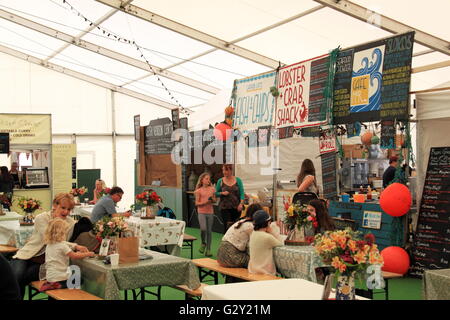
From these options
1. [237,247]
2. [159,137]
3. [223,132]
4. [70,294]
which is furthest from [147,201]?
[159,137]

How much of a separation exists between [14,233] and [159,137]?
6.87m

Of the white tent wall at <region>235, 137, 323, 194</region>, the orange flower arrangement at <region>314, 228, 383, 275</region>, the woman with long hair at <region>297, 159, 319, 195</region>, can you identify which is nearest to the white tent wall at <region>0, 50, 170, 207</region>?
the white tent wall at <region>235, 137, 323, 194</region>

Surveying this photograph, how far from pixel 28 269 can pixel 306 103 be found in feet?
13.0

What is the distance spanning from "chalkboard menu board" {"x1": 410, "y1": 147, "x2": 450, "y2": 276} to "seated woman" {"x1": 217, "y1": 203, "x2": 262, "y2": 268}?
2278mm

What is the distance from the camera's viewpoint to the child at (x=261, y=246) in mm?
5359

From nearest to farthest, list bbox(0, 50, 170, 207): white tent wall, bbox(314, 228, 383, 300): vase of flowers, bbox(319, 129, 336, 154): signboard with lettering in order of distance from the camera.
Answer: bbox(314, 228, 383, 300): vase of flowers
bbox(319, 129, 336, 154): signboard with lettering
bbox(0, 50, 170, 207): white tent wall

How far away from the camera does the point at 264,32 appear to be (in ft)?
33.2

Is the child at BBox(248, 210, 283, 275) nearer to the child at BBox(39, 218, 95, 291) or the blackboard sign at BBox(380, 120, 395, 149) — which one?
the child at BBox(39, 218, 95, 291)

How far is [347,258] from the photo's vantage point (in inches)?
132

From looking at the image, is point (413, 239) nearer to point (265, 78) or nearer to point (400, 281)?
point (400, 281)

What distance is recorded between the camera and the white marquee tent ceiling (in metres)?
8.84

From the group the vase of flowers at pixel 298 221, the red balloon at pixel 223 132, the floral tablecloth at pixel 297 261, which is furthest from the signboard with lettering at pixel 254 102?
the floral tablecloth at pixel 297 261

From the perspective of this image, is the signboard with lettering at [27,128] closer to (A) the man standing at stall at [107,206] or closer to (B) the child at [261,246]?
(A) the man standing at stall at [107,206]
